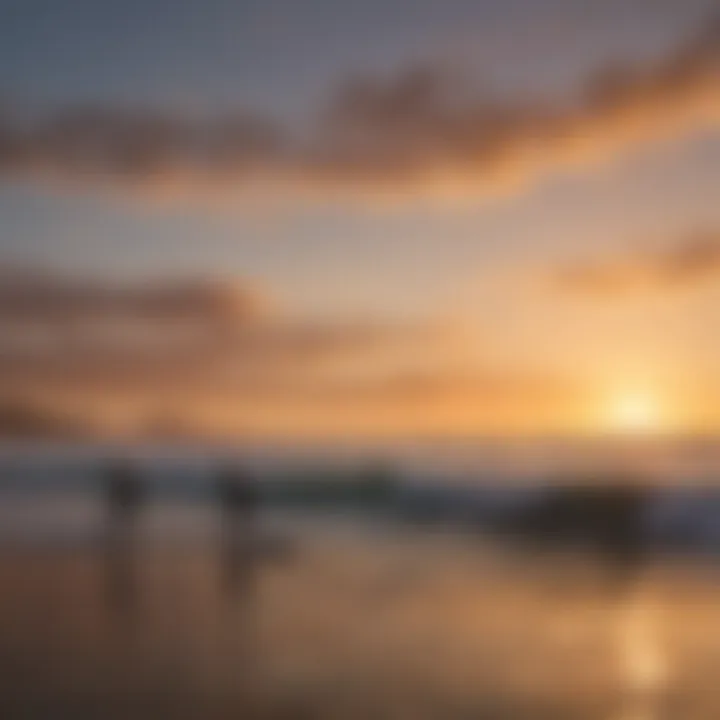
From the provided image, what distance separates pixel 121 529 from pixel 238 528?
1.52 metres

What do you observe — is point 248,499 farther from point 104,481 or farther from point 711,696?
point 711,696

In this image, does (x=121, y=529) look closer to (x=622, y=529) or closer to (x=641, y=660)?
(x=622, y=529)

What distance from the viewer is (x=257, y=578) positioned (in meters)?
7.34

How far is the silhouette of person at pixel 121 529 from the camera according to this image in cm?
672

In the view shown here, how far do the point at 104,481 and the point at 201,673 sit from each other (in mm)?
11339

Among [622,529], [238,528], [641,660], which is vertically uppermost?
[238,528]

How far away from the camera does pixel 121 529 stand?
33.9 feet

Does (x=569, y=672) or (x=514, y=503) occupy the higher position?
(x=514, y=503)

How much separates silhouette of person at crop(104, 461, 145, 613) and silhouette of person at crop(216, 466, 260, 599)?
28.2 inches

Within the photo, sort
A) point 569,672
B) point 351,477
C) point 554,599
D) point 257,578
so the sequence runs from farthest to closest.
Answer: point 351,477, point 257,578, point 554,599, point 569,672

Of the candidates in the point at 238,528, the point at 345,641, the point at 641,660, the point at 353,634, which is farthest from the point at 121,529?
the point at 641,660

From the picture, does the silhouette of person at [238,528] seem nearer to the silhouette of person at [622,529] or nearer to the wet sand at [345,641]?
the wet sand at [345,641]

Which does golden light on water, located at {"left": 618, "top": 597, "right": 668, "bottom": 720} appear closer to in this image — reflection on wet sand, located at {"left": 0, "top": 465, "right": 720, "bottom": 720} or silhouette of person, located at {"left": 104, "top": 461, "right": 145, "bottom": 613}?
reflection on wet sand, located at {"left": 0, "top": 465, "right": 720, "bottom": 720}

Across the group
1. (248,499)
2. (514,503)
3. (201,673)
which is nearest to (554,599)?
(201,673)
